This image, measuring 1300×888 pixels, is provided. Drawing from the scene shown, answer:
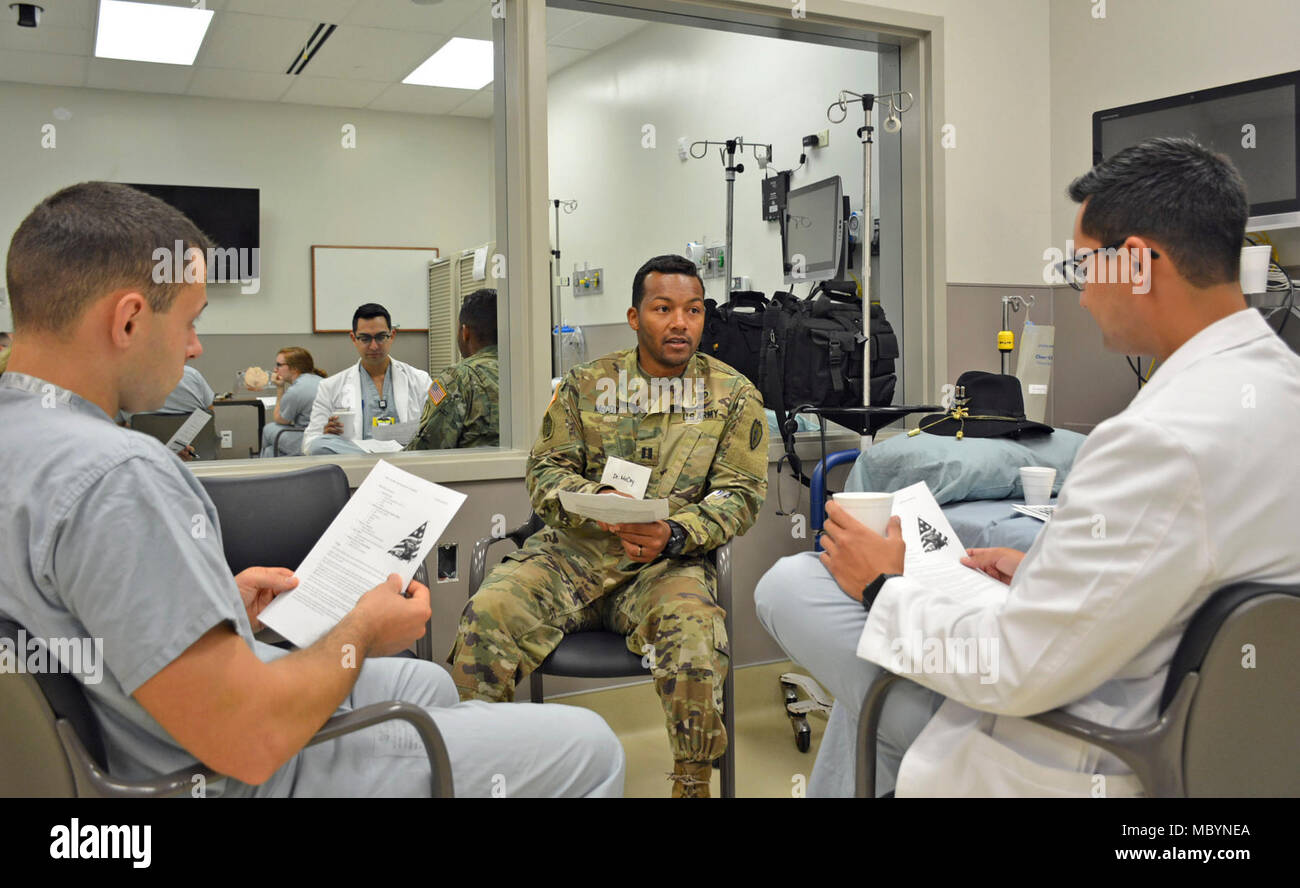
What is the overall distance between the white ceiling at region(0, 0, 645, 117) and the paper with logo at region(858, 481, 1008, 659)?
92.4 inches

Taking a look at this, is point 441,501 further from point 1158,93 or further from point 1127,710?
point 1158,93

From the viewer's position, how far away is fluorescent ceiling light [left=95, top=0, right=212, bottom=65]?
9.41 ft

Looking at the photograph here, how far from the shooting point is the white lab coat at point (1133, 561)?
104 centimetres

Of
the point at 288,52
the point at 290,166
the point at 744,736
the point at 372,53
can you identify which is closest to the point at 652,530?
the point at 744,736

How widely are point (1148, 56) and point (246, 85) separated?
11.4 ft

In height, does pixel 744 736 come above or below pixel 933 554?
below

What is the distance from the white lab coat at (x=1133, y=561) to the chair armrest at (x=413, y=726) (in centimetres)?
62

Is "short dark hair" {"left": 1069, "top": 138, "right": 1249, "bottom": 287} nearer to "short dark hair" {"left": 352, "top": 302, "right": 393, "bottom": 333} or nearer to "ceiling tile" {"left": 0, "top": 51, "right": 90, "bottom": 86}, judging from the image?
"short dark hair" {"left": 352, "top": 302, "right": 393, "bottom": 333}

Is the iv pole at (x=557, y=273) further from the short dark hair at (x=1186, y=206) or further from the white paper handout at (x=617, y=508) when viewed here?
the short dark hair at (x=1186, y=206)

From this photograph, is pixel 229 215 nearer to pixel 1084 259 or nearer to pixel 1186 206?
pixel 1084 259

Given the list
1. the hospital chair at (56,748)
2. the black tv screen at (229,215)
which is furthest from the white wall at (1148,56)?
the hospital chair at (56,748)

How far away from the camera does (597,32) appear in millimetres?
3717
